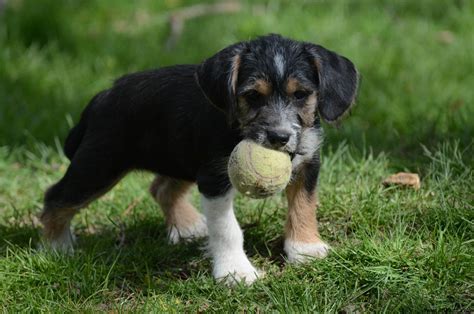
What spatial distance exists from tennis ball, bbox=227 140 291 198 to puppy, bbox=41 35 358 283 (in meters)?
0.08

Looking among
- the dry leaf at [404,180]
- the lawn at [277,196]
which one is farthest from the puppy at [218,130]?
the dry leaf at [404,180]

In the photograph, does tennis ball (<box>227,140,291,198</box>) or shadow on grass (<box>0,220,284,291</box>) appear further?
shadow on grass (<box>0,220,284,291</box>)

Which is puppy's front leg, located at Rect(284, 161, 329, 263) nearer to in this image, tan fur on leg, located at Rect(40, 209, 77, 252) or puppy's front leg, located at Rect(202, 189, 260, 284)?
puppy's front leg, located at Rect(202, 189, 260, 284)

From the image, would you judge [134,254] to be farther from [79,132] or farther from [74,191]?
[79,132]

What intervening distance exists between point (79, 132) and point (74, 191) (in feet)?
1.57

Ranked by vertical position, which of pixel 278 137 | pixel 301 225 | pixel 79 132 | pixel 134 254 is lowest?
pixel 134 254

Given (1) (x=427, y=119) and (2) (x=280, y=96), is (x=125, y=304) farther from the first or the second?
(1) (x=427, y=119)

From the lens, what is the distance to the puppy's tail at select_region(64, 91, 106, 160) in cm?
554

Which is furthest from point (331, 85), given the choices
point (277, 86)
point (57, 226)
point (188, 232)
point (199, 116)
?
point (57, 226)

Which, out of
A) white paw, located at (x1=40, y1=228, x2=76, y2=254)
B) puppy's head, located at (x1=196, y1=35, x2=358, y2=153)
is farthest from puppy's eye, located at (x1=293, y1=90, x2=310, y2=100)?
white paw, located at (x1=40, y1=228, x2=76, y2=254)

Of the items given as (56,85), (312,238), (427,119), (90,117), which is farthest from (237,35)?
(312,238)

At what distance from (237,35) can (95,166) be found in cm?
438

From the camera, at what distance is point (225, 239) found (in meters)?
4.77

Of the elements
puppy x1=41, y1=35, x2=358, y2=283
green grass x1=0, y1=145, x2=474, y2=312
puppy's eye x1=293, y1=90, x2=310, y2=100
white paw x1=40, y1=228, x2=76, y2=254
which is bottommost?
white paw x1=40, y1=228, x2=76, y2=254
